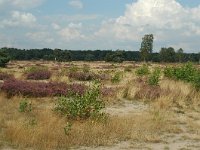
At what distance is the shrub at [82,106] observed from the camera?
45.8ft

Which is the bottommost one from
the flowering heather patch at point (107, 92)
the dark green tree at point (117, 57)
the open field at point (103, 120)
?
the open field at point (103, 120)

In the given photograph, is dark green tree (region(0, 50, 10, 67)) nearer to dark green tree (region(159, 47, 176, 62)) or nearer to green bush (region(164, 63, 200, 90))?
green bush (region(164, 63, 200, 90))

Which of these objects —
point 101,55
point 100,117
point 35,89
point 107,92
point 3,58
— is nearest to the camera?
point 100,117

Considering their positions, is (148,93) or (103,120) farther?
(148,93)

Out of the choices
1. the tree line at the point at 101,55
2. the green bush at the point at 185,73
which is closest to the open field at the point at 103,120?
the green bush at the point at 185,73

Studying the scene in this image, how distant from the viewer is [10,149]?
416 inches

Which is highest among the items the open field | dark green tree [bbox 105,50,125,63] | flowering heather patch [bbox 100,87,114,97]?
dark green tree [bbox 105,50,125,63]

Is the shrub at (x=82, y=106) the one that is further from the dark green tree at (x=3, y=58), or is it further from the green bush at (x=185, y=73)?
the dark green tree at (x=3, y=58)

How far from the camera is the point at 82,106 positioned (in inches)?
552

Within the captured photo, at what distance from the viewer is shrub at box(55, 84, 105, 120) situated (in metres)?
13.9

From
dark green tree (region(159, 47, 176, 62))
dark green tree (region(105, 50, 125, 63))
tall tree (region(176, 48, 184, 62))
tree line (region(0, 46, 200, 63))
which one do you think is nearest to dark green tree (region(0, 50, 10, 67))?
tree line (region(0, 46, 200, 63))

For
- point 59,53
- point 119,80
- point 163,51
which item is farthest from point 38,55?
point 119,80

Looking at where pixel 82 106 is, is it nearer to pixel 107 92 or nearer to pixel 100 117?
pixel 100 117

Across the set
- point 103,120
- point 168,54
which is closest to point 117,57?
point 168,54
